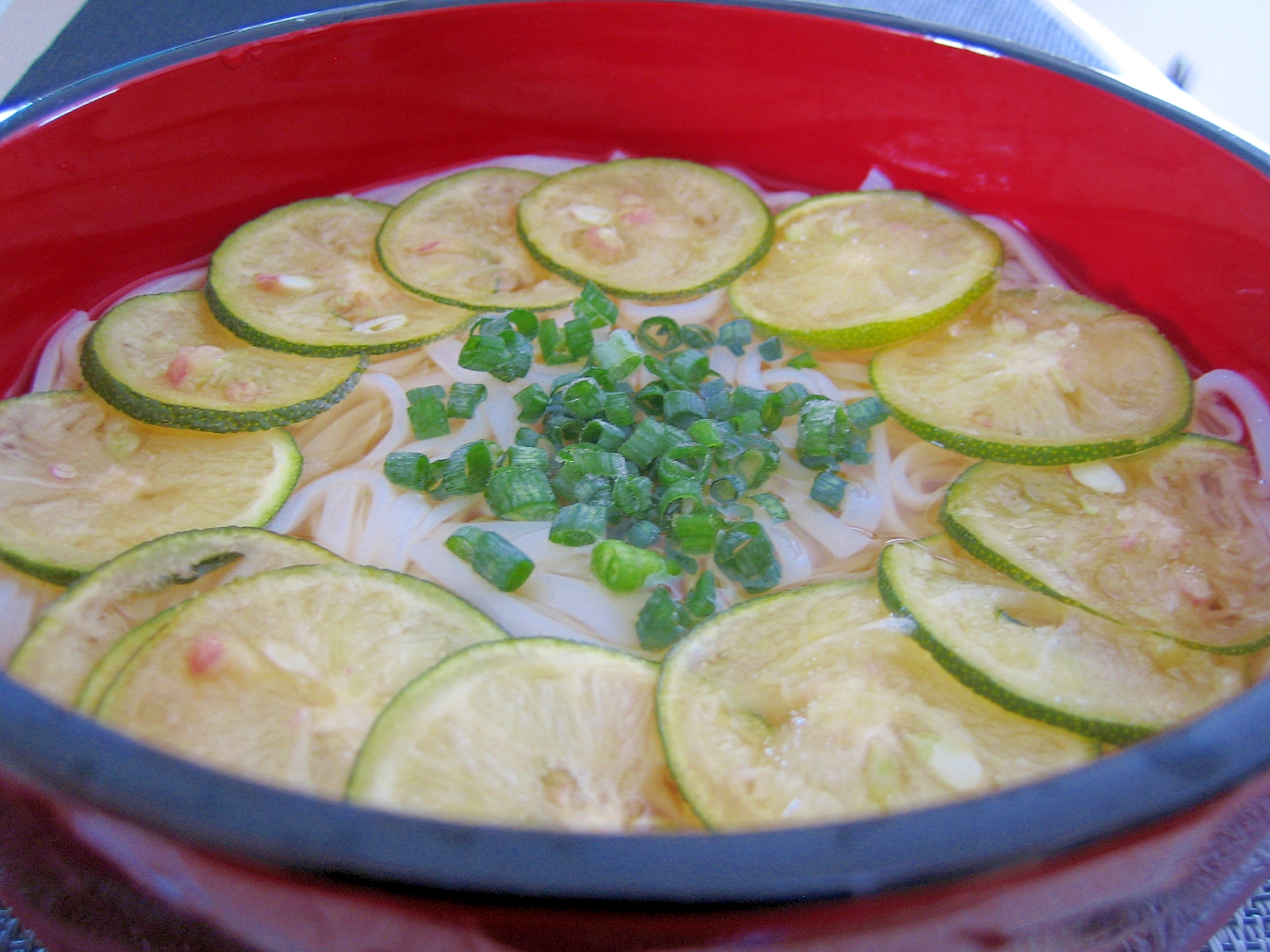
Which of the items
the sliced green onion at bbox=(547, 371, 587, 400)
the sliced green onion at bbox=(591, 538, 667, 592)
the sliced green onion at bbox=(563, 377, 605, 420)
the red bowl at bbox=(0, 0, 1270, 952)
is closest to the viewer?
the red bowl at bbox=(0, 0, 1270, 952)

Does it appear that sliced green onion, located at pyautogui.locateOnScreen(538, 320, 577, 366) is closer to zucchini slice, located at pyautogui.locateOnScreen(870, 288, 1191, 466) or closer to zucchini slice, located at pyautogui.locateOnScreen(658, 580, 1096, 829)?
zucchini slice, located at pyautogui.locateOnScreen(870, 288, 1191, 466)

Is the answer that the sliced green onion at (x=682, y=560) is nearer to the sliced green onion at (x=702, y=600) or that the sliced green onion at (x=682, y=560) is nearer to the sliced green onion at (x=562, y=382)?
the sliced green onion at (x=702, y=600)

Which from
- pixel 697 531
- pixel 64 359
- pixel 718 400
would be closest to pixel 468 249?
pixel 718 400

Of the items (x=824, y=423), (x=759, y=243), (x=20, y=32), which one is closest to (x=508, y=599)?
(x=824, y=423)

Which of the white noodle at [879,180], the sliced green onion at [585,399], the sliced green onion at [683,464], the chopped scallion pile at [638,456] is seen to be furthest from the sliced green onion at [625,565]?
the white noodle at [879,180]

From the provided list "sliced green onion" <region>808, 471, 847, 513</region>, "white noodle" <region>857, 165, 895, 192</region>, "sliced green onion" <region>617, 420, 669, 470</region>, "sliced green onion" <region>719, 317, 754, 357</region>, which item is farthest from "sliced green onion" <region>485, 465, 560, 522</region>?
"white noodle" <region>857, 165, 895, 192</region>

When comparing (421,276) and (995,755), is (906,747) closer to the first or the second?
(995,755)
